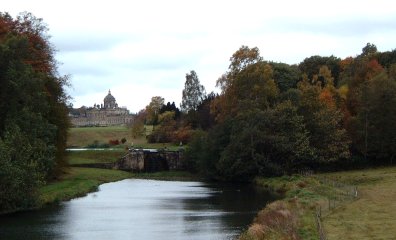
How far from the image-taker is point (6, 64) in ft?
194

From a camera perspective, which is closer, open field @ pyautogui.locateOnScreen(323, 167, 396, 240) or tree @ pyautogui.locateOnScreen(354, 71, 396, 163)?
open field @ pyautogui.locateOnScreen(323, 167, 396, 240)

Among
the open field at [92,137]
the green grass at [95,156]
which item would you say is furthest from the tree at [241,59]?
the open field at [92,137]

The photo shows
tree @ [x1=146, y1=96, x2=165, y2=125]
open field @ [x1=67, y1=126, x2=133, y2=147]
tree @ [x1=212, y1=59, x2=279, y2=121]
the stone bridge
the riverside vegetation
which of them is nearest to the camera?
the riverside vegetation

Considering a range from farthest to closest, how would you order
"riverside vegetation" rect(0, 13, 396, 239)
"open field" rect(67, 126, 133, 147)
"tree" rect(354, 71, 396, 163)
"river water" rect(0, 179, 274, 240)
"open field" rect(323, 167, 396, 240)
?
1. "open field" rect(67, 126, 133, 147)
2. "tree" rect(354, 71, 396, 163)
3. "riverside vegetation" rect(0, 13, 396, 239)
4. "river water" rect(0, 179, 274, 240)
5. "open field" rect(323, 167, 396, 240)

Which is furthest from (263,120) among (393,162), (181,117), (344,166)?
(181,117)

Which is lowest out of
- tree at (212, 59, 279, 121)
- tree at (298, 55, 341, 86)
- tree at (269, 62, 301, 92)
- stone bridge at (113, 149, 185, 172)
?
stone bridge at (113, 149, 185, 172)

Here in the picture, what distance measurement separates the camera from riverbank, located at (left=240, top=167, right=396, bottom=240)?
3369 centimetres

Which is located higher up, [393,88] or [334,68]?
[334,68]

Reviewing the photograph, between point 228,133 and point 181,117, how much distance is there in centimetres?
5436

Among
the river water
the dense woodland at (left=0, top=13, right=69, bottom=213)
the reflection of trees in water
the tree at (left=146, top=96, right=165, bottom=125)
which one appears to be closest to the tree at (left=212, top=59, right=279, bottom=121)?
the reflection of trees in water

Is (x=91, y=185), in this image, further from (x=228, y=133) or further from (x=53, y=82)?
(x=228, y=133)

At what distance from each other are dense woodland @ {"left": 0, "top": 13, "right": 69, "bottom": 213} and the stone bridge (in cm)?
3098

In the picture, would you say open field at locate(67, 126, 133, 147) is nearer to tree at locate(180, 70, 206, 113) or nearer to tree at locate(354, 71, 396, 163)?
tree at locate(180, 70, 206, 113)

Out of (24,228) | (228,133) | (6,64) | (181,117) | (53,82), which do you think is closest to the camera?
(24,228)
